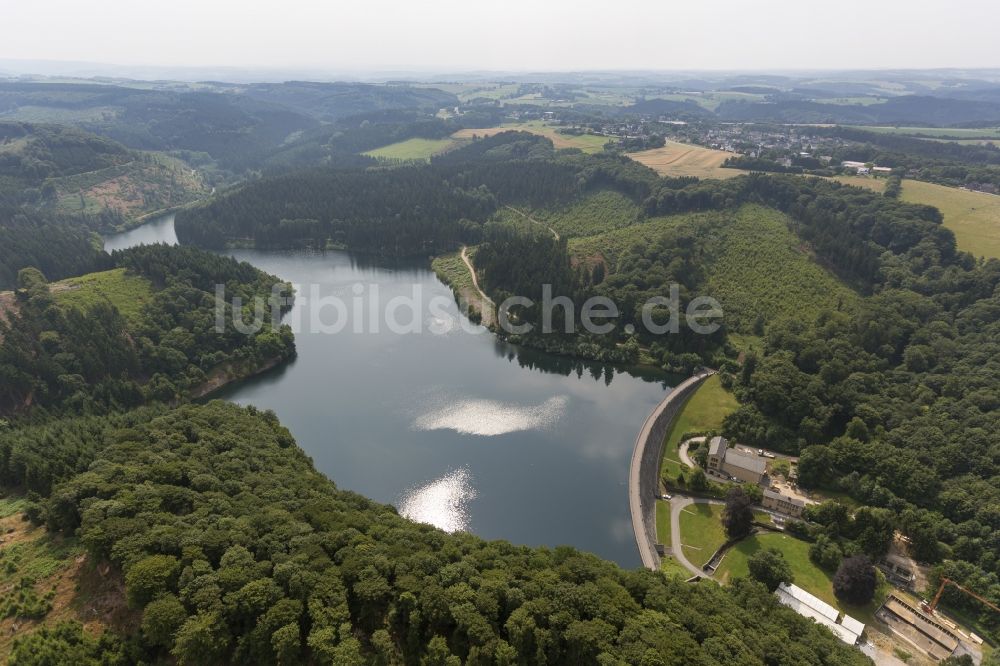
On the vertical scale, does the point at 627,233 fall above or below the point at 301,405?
above

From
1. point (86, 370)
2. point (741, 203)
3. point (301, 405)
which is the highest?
point (741, 203)

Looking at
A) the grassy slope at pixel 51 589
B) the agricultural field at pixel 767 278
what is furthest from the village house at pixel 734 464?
the grassy slope at pixel 51 589

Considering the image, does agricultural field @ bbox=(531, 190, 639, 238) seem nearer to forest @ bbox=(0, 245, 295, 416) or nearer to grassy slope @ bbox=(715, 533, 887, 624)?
forest @ bbox=(0, 245, 295, 416)

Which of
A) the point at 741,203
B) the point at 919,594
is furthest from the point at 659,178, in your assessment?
the point at 919,594

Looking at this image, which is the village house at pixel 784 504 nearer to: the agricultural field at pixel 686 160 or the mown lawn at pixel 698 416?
the mown lawn at pixel 698 416

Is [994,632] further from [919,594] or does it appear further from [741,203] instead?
[741,203]

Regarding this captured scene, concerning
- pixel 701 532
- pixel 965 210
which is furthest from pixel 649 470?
pixel 965 210
